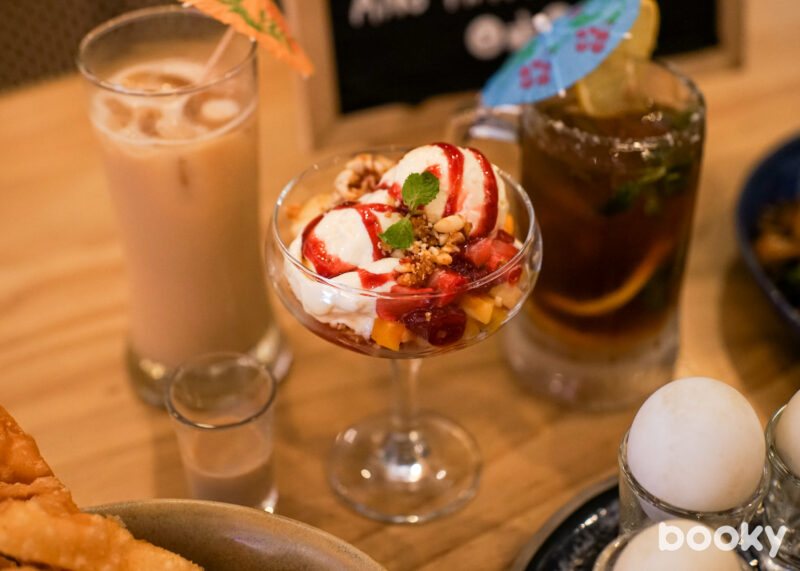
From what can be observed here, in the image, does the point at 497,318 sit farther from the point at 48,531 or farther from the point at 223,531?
the point at 48,531

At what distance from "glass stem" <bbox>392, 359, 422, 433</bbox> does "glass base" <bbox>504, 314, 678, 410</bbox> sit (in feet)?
0.51

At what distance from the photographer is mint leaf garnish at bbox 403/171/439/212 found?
76 centimetres

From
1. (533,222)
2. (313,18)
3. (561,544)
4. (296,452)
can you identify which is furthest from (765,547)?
(313,18)

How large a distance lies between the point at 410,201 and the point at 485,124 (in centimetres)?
30

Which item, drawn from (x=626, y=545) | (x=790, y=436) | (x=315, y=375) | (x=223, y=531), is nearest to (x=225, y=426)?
(x=223, y=531)

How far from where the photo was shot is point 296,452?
97 cm

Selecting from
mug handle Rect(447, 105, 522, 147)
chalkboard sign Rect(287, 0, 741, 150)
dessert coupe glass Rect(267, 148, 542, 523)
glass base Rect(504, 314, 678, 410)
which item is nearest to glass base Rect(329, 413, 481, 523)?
dessert coupe glass Rect(267, 148, 542, 523)

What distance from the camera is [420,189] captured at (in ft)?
2.50

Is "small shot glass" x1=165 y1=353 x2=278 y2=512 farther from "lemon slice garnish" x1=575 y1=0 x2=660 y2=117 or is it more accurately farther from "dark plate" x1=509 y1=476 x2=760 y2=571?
"lemon slice garnish" x1=575 y1=0 x2=660 y2=117

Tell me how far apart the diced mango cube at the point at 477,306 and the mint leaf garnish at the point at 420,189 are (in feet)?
0.30

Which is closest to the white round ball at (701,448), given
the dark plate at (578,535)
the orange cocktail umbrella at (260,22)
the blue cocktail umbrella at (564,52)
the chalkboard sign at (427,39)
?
the dark plate at (578,535)

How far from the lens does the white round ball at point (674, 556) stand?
0.60m

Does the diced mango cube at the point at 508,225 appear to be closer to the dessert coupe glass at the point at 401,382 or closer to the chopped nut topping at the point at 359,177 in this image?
the dessert coupe glass at the point at 401,382

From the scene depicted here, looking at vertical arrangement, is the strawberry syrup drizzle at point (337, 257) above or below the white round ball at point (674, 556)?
above
